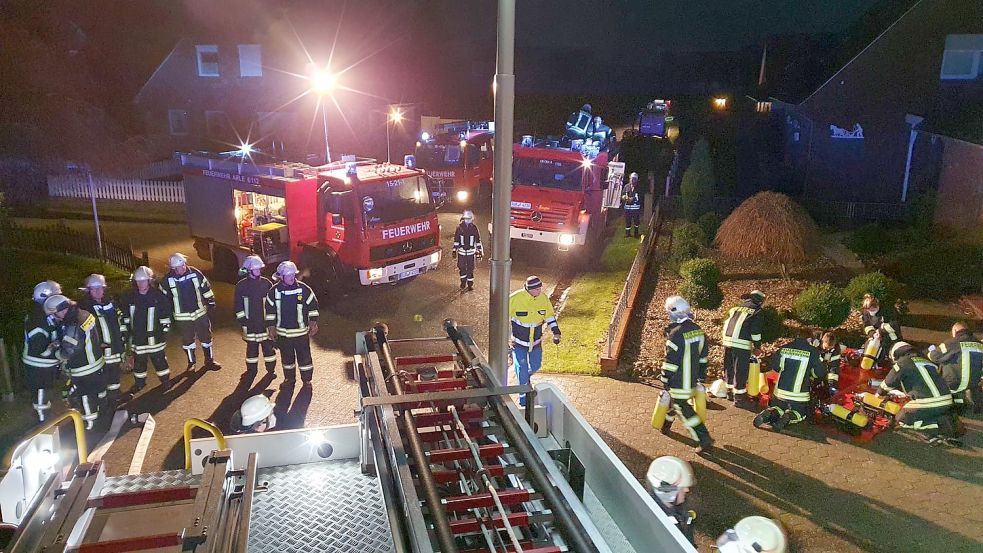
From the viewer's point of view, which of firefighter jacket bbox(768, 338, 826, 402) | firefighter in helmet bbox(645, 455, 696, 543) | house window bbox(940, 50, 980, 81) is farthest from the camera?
house window bbox(940, 50, 980, 81)

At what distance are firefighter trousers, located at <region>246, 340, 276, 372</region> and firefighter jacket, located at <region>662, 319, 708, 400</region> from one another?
17.0 feet

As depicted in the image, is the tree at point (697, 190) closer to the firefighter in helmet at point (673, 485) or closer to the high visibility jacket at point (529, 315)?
the high visibility jacket at point (529, 315)

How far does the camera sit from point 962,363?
8.23 m

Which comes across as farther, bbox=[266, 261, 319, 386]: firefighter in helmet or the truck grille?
the truck grille

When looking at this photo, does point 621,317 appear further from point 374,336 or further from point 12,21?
point 12,21

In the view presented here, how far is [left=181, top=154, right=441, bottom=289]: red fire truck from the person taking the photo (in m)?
12.6

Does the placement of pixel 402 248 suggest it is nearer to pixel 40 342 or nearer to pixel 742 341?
pixel 40 342

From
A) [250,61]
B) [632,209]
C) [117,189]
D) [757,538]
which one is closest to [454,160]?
[632,209]

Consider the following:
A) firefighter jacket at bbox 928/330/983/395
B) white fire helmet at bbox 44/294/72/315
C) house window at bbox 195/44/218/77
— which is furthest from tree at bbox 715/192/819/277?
house window at bbox 195/44/218/77

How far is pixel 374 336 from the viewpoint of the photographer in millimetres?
5836

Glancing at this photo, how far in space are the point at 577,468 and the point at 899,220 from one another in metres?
19.1

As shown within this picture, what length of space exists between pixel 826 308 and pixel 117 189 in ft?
72.0

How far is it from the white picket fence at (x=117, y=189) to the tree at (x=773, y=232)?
17.7 meters

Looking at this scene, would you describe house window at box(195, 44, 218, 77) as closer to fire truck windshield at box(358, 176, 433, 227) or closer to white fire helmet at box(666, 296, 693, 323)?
fire truck windshield at box(358, 176, 433, 227)
